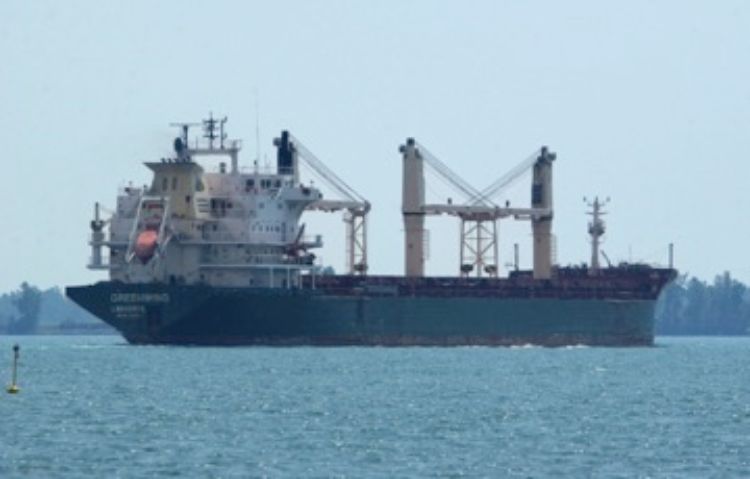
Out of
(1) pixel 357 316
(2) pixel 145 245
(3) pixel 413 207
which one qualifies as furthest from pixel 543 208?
(2) pixel 145 245

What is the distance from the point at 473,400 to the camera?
66.3m

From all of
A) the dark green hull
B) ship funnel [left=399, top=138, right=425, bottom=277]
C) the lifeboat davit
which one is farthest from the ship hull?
ship funnel [left=399, top=138, right=425, bottom=277]

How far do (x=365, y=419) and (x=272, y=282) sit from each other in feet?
145

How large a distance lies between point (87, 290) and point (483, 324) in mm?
20106

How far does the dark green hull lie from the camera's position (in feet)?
324

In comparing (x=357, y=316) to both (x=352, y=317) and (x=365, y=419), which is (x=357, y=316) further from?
(x=365, y=419)

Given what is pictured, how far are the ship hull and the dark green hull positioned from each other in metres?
0.04

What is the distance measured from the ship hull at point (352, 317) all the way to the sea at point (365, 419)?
6.85m

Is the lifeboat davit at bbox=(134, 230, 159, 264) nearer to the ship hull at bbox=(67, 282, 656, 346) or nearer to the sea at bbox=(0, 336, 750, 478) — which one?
the ship hull at bbox=(67, 282, 656, 346)

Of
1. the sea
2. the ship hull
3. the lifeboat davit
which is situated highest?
the lifeboat davit

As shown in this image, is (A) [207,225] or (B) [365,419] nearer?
(B) [365,419]

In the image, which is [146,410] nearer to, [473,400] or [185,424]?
[185,424]

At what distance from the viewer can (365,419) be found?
58469 millimetres

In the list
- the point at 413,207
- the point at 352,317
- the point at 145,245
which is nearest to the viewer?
the point at 145,245
